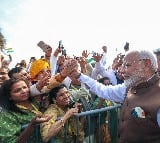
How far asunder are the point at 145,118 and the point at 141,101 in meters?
0.20

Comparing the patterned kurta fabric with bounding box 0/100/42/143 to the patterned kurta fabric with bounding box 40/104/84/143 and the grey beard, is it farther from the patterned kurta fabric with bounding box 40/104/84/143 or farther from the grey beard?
the grey beard

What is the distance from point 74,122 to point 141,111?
119 centimetres

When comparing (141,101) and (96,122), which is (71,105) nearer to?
(96,122)

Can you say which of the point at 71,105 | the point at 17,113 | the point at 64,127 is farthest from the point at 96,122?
the point at 17,113

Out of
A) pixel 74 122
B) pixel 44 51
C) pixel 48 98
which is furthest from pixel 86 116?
pixel 44 51

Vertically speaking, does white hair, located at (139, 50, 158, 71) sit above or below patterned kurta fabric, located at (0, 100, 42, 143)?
above

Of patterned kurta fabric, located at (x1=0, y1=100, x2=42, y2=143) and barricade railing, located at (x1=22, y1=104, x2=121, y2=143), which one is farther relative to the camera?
barricade railing, located at (x1=22, y1=104, x2=121, y2=143)

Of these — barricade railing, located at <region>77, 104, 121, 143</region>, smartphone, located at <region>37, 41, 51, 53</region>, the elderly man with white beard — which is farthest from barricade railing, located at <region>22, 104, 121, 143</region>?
smartphone, located at <region>37, 41, 51, 53</region>

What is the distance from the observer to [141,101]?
3.40 meters

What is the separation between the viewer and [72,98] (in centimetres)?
480

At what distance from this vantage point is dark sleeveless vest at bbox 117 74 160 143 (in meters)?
3.27

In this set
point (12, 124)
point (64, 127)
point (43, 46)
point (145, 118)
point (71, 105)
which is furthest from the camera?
point (43, 46)

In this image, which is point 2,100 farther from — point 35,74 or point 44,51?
point 44,51

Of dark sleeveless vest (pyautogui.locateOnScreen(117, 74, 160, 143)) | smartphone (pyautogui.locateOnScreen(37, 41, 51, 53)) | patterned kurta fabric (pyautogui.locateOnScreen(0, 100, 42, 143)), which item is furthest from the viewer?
smartphone (pyautogui.locateOnScreen(37, 41, 51, 53))
